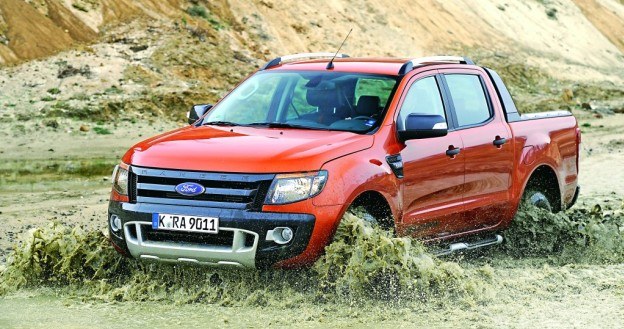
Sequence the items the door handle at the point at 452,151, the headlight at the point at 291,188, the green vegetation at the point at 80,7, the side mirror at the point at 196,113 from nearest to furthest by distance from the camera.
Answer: the headlight at the point at 291,188 → the door handle at the point at 452,151 → the side mirror at the point at 196,113 → the green vegetation at the point at 80,7

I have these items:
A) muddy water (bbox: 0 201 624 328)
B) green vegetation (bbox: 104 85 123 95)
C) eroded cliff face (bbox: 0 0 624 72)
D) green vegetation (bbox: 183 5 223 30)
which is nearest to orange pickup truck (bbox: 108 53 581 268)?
muddy water (bbox: 0 201 624 328)

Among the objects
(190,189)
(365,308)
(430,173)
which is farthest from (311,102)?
(365,308)

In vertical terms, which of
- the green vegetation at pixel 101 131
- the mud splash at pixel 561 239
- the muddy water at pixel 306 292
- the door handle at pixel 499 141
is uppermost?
the door handle at pixel 499 141

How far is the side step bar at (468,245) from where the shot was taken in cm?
913

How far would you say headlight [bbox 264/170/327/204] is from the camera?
766 cm

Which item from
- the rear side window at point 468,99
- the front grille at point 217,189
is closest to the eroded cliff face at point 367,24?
the rear side window at point 468,99

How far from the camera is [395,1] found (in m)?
38.8

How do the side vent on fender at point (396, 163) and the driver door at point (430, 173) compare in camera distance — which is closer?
the side vent on fender at point (396, 163)

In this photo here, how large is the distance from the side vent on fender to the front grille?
3.54ft

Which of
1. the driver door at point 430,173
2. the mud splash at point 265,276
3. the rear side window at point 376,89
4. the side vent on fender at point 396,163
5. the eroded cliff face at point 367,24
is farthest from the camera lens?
the eroded cliff face at point 367,24

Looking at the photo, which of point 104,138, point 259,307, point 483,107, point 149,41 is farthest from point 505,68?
point 259,307

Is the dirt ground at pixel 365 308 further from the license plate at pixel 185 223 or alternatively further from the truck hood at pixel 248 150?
the truck hood at pixel 248 150

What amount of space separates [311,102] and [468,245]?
1654mm

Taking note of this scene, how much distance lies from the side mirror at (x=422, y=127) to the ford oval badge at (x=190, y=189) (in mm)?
1608
